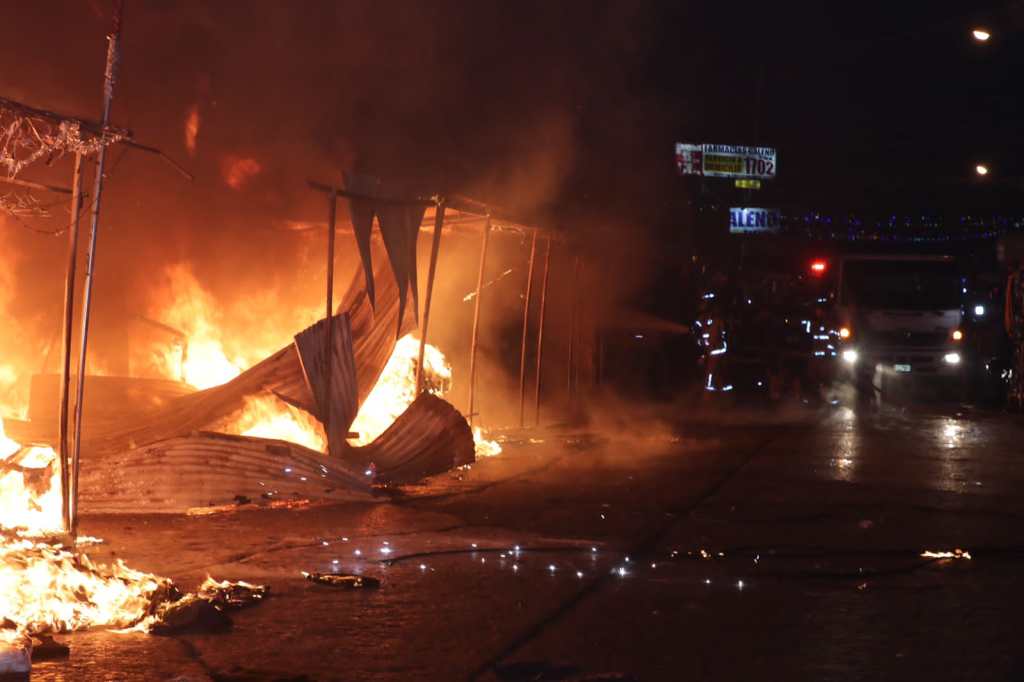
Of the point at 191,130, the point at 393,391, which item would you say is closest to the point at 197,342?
the point at 191,130

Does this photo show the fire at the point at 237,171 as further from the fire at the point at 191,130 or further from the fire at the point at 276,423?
the fire at the point at 276,423

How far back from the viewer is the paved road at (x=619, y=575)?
17.2 feet

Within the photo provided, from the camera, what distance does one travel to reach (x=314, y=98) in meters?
17.8

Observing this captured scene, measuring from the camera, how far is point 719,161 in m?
60.5

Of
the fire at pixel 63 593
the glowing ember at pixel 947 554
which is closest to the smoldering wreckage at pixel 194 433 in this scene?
the fire at pixel 63 593

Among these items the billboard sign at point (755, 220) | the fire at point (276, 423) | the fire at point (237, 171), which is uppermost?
the billboard sign at point (755, 220)

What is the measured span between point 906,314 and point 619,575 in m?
17.0

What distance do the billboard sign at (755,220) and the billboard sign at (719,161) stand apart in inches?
192

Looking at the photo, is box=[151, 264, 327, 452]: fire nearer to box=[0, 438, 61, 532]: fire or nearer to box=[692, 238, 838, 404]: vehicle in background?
box=[0, 438, 61, 532]: fire

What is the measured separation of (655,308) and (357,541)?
17.9 meters

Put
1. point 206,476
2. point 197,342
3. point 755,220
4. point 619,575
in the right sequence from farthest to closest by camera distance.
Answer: point 755,220, point 197,342, point 206,476, point 619,575

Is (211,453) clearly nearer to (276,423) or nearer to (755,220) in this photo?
(276,423)

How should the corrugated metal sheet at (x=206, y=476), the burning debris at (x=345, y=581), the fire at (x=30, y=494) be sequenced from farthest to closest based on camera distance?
1. the corrugated metal sheet at (x=206, y=476)
2. the fire at (x=30, y=494)
3. the burning debris at (x=345, y=581)

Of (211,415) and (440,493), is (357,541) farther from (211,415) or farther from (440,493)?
(211,415)
